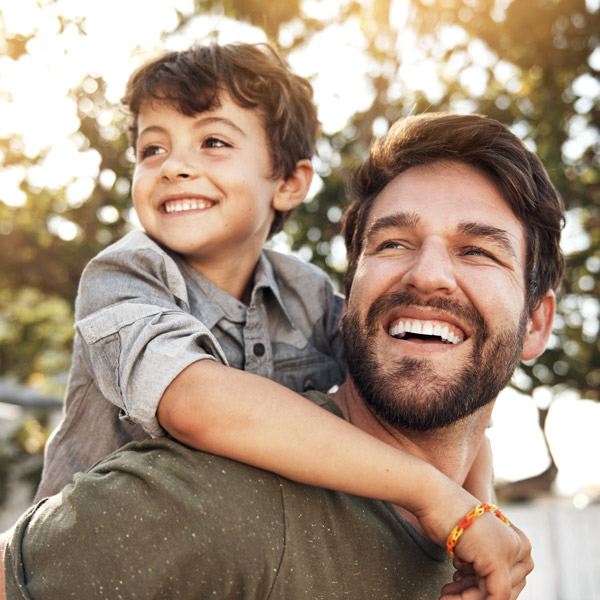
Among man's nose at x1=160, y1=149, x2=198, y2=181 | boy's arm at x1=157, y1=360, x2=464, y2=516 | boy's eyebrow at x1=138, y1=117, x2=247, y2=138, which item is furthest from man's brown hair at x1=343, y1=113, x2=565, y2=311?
boy's arm at x1=157, y1=360, x2=464, y2=516

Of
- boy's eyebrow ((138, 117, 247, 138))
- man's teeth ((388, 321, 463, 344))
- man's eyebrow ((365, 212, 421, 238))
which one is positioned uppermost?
boy's eyebrow ((138, 117, 247, 138))

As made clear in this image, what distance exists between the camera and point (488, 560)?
5.59 ft

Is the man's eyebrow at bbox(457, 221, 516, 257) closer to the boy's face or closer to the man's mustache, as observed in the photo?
the man's mustache

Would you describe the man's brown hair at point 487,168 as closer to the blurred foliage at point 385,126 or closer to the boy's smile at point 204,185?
the boy's smile at point 204,185

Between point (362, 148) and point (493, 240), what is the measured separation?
4824 mm

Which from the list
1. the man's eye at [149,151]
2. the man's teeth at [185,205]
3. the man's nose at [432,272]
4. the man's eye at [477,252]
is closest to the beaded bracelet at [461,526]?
the man's nose at [432,272]

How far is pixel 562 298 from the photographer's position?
658 centimetres

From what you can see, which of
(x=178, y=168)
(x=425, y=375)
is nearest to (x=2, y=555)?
(x=425, y=375)

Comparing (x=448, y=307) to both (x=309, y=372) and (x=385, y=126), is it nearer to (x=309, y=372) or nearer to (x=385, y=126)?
(x=309, y=372)

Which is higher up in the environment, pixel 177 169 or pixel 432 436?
pixel 177 169

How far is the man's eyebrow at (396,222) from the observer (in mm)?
2371

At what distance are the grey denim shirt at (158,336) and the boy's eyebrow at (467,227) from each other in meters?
0.50

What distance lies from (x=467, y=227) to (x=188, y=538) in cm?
129

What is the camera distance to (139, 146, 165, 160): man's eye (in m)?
2.74
